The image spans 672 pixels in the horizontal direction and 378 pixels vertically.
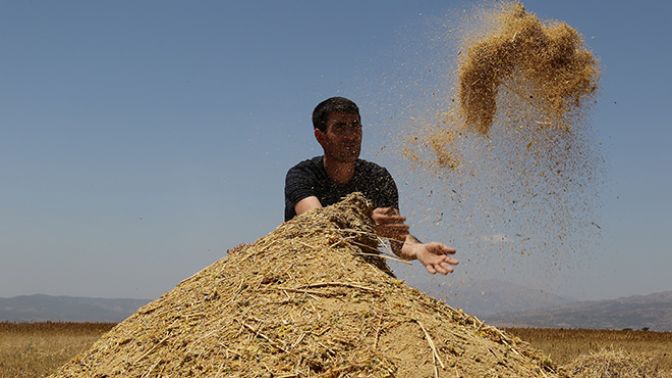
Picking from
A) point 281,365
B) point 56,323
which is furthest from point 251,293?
point 56,323

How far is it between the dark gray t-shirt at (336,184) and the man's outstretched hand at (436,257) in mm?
1239

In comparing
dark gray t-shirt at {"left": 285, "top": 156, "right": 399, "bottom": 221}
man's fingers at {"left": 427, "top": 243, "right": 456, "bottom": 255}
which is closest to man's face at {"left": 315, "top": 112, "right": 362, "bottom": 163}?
dark gray t-shirt at {"left": 285, "top": 156, "right": 399, "bottom": 221}

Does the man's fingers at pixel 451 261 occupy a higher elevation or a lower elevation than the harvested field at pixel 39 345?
higher

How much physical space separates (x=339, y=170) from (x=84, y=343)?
441 inches

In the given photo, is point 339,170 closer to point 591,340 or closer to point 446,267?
point 446,267

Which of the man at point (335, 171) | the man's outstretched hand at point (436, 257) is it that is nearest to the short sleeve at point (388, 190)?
the man at point (335, 171)

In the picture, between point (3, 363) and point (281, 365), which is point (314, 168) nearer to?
point (281, 365)

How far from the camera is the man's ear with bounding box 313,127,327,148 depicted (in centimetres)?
618

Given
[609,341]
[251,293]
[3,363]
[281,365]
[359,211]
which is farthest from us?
[609,341]

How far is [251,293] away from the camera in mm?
4156

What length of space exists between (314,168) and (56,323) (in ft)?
57.0

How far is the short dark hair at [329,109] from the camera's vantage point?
604 cm

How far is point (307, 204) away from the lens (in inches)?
228

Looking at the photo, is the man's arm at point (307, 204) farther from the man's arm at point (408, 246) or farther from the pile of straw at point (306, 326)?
the pile of straw at point (306, 326)
